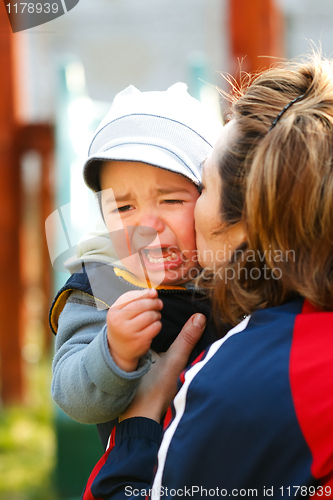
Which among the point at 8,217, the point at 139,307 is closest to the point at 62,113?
the point at 8,217

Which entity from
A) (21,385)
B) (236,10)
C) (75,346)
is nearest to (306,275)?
(75,346)

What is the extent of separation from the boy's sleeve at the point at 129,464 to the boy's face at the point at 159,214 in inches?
12.0

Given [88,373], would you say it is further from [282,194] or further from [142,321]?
[282,194]

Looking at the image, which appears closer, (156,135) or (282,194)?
(282,194)

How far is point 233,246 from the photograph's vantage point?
950 mm

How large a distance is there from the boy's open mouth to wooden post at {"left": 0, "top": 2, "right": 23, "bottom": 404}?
8.77 ft

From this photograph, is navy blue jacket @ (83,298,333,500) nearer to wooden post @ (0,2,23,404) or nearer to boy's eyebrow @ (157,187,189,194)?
boy's eyebrow @ (157,187,189,194)

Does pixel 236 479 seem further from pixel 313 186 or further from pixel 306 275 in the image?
pixel 313 186

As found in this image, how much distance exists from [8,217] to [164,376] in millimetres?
2872

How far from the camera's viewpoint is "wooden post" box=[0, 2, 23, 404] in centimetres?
357

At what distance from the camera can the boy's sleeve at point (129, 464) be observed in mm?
904

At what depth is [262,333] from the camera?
2.49 ft

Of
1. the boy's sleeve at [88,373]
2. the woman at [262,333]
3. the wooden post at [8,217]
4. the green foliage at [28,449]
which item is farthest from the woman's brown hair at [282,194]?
the wooden post at [8,217]

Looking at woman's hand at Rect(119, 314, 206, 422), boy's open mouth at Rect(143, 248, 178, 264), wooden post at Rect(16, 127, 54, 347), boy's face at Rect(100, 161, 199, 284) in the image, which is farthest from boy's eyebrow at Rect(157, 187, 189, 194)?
wooden post at Rect(16, 127, 54, 347)
